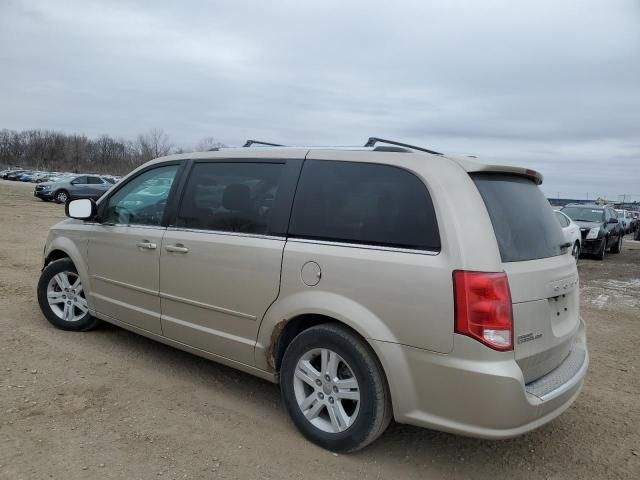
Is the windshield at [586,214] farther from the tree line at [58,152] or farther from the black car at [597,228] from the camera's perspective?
the tree line at [58,152]

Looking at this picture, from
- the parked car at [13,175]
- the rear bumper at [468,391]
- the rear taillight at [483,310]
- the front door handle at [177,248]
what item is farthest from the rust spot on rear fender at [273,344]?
the parked car at [13,175]

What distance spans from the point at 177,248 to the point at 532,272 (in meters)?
2.43

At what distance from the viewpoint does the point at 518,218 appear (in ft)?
10.2

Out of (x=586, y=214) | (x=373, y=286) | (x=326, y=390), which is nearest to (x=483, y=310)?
(x=373, y=286)

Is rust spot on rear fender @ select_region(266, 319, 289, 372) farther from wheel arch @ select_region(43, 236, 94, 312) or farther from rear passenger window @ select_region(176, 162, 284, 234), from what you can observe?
wheel arch @ select_region(43, 236, 94, 312)

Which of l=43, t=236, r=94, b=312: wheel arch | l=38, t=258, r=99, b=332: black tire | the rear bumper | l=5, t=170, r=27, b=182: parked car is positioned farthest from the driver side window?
l=5, t=170, r=27, b=182: parked car

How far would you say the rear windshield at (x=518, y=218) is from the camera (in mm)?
2916

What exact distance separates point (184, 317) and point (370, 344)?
5.30ft

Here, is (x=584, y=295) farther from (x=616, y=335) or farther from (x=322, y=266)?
(x=322, y=266)

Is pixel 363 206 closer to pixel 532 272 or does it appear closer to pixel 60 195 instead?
pixel 532 272

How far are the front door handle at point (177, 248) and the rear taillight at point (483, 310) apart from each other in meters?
2.04

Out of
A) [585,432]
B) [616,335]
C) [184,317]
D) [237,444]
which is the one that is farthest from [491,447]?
[616,335]

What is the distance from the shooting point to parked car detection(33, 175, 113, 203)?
2795cm

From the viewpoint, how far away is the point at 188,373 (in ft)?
14.0
